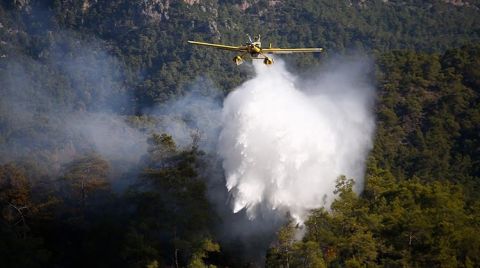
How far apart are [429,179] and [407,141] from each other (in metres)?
10.7

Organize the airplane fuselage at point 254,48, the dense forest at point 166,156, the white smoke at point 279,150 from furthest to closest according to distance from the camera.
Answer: the white smoke at point 279,150
the dense forest at point 166,156
the airplane fuselage at point 254,48

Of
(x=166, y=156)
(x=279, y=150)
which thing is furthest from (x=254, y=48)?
(x=166, y=156)

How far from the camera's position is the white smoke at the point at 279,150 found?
5559 centimetres

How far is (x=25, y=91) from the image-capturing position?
14275 centimetres

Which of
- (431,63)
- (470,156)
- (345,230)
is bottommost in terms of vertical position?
(345,230)

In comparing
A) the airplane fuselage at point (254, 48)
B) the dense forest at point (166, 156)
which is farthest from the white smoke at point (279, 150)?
the airplane fuselage at point (254, 48)

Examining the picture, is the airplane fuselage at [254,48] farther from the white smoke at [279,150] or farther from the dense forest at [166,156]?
the dense forest at [166,156]

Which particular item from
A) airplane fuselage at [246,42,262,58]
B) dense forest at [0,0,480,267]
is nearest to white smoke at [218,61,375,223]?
dense forest at [0,0,480,267]

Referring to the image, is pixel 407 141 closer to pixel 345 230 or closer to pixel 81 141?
pixel 81 141

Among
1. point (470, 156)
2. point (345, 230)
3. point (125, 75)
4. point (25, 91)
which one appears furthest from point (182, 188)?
point (125, 75)

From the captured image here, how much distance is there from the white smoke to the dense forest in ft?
6.50

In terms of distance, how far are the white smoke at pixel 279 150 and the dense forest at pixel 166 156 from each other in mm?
1982

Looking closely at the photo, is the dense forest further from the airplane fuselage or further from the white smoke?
the airplane fuselage

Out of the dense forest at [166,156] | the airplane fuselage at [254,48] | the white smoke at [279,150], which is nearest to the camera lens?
the airplane fuselage at [254,48]
